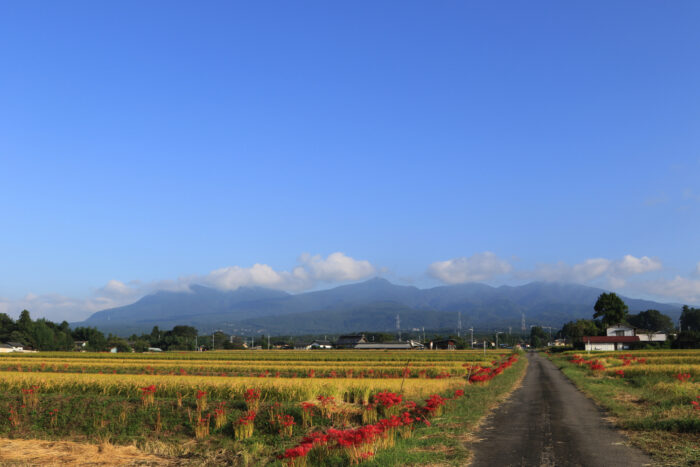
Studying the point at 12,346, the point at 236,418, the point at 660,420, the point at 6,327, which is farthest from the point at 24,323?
the point at 660,420

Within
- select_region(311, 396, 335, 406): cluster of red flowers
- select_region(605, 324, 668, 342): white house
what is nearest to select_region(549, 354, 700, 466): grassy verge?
select_region(311, 396, 335, 406): cluster of red flowers

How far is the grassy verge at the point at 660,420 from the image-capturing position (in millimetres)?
Answer: 13312

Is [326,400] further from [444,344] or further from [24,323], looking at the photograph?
[444,344]

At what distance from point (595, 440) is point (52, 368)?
5117 cm

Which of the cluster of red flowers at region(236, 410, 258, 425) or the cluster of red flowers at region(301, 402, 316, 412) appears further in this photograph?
the cluster of red flowers at region(301, 402, 316, 412)

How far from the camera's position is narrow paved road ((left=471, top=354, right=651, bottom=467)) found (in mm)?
12789

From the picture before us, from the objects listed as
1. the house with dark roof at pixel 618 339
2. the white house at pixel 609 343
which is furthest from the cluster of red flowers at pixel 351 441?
the house with dark roof at pixel 618 339

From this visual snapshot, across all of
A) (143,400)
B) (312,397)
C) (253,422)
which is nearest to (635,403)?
(312,397)

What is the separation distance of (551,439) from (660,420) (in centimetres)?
460

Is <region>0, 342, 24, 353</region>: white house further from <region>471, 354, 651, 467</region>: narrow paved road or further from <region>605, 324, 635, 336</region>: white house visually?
<region>605, 324, 635, 336</region>: white house

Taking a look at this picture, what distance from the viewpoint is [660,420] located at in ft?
56.0

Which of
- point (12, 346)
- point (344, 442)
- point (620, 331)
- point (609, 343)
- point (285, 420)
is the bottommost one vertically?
point (609, 343)

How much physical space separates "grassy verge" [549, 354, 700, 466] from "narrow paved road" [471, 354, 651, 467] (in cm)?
55

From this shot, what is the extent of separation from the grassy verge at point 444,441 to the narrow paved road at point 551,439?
0.48 metres
